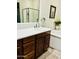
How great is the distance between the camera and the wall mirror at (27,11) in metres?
3.16

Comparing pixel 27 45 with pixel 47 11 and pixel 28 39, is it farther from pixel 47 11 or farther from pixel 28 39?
pixel 47 11

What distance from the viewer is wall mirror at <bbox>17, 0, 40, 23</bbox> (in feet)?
10.4

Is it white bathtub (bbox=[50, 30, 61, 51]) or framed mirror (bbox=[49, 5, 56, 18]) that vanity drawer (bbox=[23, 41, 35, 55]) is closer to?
white bathtub (bbox=[50, 30, 61, 51])

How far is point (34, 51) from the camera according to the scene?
2818mm

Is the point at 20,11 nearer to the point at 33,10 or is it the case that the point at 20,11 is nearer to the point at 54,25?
the point at 33,10

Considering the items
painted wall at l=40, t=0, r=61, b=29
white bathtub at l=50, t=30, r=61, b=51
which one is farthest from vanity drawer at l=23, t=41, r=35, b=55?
painted wall at l=40, t=0, r=61, b=29

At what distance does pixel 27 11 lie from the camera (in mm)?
3480

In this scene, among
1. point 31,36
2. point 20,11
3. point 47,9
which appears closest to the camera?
point 31,36

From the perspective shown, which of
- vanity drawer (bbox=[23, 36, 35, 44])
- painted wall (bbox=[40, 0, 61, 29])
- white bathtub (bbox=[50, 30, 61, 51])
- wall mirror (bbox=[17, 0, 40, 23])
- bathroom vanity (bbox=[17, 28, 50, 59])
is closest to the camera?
bathroom vanity (bbox=[17, 28, 50, 59])
